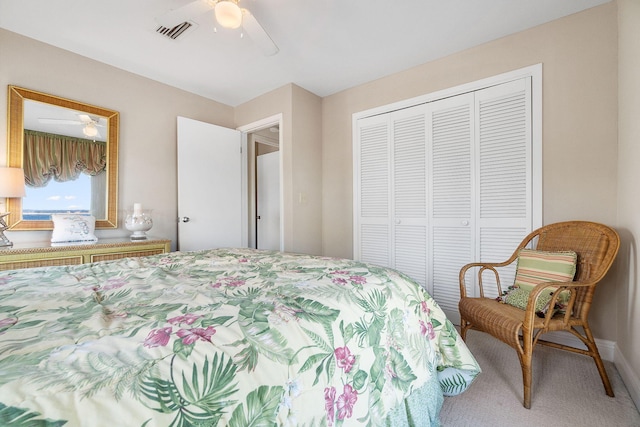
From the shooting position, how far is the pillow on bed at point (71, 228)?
7.67ft

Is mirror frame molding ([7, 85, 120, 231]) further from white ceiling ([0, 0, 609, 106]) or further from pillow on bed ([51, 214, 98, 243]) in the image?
white ceiling ([0, 0, 609, 106])

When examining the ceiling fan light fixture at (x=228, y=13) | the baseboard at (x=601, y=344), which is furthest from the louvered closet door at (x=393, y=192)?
the ceiling fan light fixture at (x=228, y=13)

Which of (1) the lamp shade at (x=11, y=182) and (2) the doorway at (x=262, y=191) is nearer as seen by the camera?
(1) the lamp shade at (x=11, y=182)

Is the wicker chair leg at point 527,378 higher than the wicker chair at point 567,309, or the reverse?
the wicker chair at point 567,309

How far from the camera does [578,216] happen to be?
204cm

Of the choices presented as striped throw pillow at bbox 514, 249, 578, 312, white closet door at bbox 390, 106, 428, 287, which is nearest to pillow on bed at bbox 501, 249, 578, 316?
striped throw pillow at bbox 514, 249, 578, 312

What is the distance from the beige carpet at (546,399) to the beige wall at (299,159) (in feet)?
6.52

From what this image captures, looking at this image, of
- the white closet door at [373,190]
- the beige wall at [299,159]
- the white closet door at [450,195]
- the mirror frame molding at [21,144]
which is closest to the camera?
the mirror frame molding at [21,144]

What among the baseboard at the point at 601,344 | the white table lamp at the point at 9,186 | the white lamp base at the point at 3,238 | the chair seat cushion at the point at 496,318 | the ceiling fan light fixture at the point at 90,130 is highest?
the ceiling fan light fixture at the point at 90,130

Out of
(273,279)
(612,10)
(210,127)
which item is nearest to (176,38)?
(210,127)

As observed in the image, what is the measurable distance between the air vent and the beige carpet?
9.66 ft

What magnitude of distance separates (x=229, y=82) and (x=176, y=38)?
2.68 feet

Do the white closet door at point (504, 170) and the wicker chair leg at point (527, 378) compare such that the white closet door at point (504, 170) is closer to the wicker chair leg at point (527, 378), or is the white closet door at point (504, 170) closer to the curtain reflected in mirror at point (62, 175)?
the wicker chair leg at point (527, 378)

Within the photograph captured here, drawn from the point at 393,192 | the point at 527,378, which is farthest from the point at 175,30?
the point at 527,378
